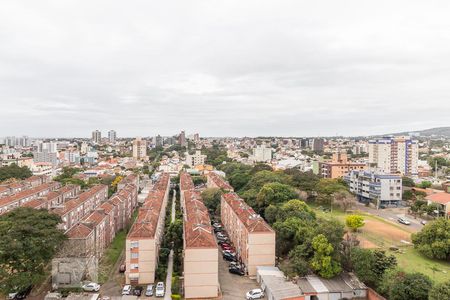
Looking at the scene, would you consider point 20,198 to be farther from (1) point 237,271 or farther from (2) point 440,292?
(2) point 440,292

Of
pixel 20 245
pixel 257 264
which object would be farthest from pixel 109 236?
pixel 257 264

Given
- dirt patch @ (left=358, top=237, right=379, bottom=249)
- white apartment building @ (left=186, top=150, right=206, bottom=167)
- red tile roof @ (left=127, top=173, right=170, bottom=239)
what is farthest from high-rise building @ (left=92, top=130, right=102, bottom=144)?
dirt patch @ (left=358, top=237, right=379, bottom=249)

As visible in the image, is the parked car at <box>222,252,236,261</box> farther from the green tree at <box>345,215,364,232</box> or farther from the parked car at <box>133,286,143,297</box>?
the green tree at <box>345,215,364,232</box>

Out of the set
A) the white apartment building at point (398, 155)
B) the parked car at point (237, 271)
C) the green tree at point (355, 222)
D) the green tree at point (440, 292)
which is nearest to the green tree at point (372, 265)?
the green tree at point (440, 292)

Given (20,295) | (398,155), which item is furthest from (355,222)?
(398,155)

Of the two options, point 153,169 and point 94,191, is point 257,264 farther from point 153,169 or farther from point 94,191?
point 153,169

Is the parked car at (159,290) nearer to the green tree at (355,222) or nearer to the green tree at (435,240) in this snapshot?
the green tree at (355,222)
